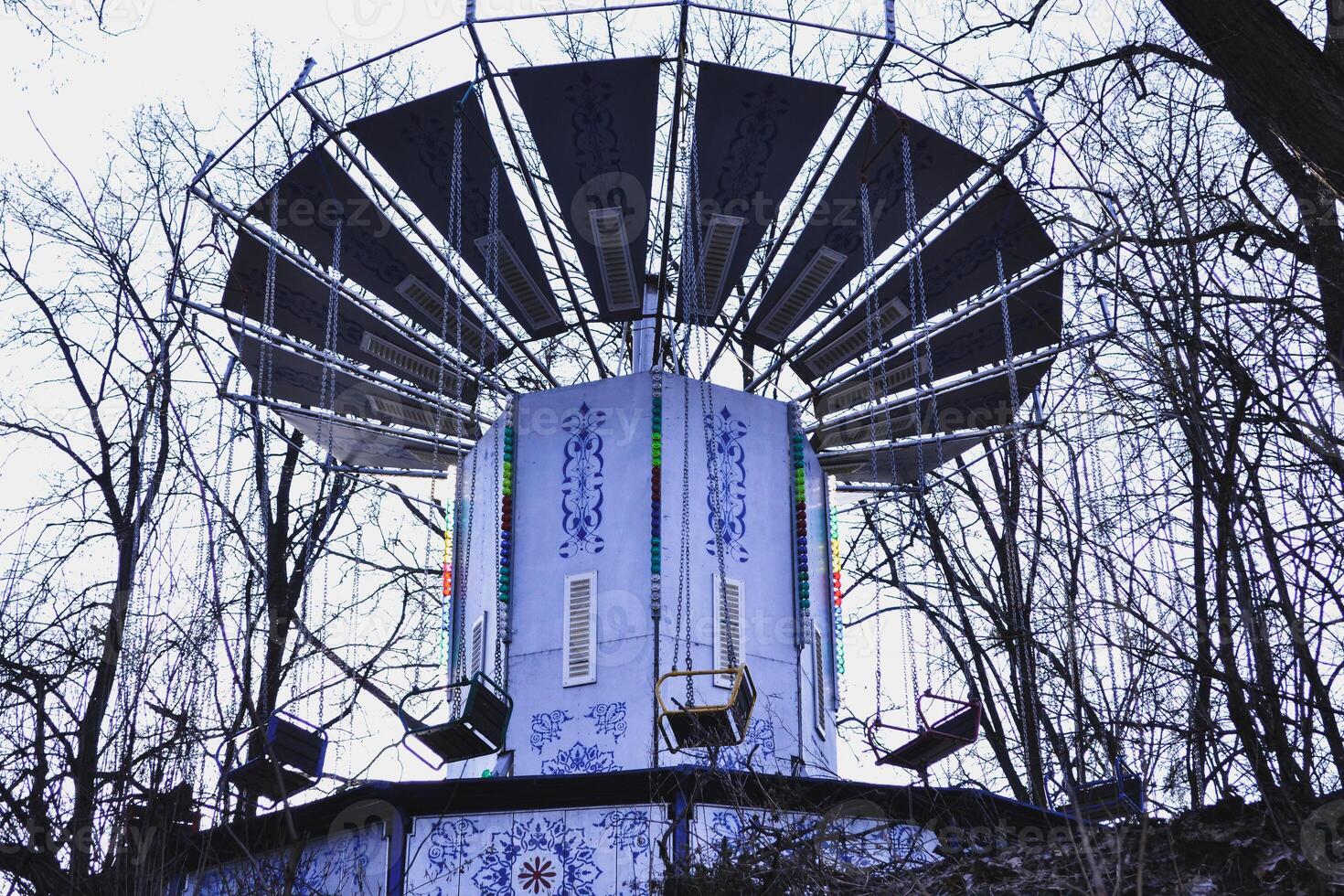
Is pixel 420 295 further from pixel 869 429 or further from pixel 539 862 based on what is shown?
pixel 539 862

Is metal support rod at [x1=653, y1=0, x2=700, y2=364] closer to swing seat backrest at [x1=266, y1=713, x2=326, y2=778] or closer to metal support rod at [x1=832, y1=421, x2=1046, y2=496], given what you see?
metal support rod at [x1=832, y1=421, x2=1046, y2=496]

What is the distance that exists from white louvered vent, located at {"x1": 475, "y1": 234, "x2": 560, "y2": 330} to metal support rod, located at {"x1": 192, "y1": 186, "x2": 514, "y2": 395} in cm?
78

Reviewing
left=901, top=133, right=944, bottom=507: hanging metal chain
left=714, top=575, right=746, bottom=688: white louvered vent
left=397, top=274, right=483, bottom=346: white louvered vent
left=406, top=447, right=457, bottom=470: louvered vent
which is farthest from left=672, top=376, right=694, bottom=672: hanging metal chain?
left=406, top=447, right=457, bottom=470: louvered vent

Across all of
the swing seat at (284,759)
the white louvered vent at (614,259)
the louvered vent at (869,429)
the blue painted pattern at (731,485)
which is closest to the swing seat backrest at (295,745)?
the swing seat at (284,759)

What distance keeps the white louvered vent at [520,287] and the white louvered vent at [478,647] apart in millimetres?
3108

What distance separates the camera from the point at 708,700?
1379 cm

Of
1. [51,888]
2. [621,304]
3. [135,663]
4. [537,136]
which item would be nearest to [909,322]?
[621,304]

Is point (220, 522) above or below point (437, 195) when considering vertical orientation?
below

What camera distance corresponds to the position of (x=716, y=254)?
1471cm

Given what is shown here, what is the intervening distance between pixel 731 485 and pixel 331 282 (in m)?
4.43

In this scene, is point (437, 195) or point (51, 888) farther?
point (437, 195)

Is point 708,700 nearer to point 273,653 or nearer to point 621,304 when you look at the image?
point 621,304

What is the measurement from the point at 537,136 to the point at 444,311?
1.98 metres

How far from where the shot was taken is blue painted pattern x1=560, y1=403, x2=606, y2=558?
14.7 meters
